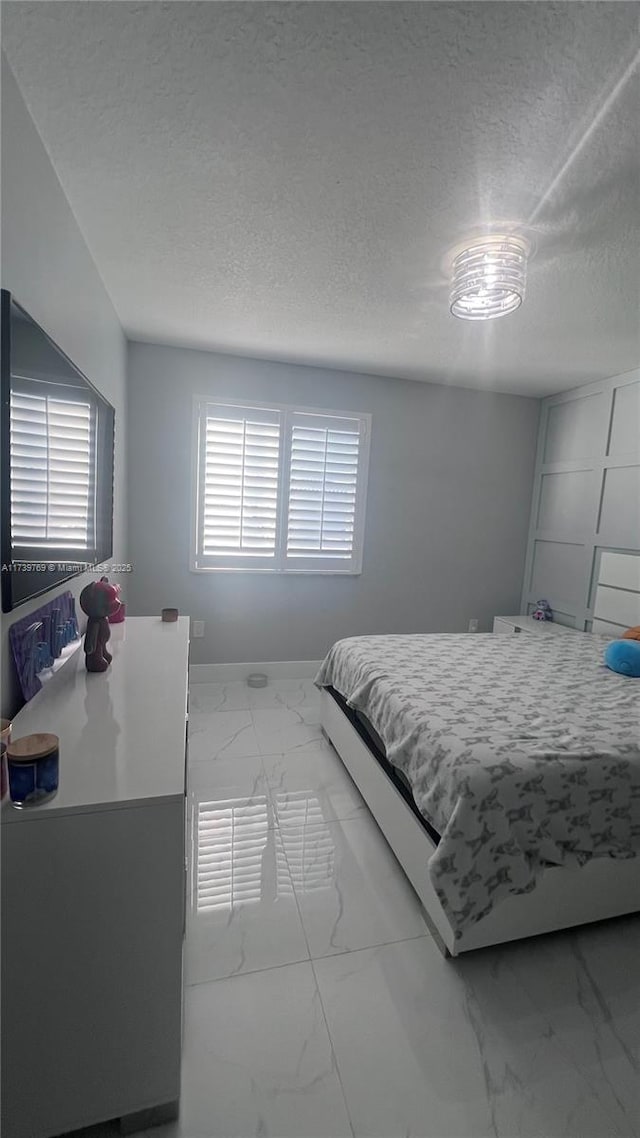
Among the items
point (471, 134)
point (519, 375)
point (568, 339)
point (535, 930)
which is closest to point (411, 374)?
point (519, 375)

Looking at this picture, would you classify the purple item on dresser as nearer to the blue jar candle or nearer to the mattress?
the blue jar candle

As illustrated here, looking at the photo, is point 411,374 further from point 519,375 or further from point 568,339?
point 568,339

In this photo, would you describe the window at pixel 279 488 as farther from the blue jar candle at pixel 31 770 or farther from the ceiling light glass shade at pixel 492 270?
the blue jar candle at pixel 31 770

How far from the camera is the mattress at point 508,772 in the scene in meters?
1.36

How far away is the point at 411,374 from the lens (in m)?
3.53

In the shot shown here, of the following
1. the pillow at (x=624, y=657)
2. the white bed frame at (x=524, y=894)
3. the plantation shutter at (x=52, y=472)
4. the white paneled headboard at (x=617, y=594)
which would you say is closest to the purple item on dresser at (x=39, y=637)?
the plantation shutter at (x=52, y=472)

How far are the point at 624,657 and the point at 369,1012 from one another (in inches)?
78.5

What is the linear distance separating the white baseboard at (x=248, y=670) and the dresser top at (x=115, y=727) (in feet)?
5.18

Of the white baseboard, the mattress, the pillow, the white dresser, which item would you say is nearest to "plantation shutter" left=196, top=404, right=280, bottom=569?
the white baseboard

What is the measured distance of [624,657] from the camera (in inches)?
94.4

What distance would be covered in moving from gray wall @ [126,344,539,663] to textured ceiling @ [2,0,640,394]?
35.9 inches

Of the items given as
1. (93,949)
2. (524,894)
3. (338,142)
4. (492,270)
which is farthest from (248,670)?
(338,142)

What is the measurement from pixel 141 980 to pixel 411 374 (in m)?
3.66

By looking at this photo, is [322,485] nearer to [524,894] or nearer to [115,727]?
[115,727]
